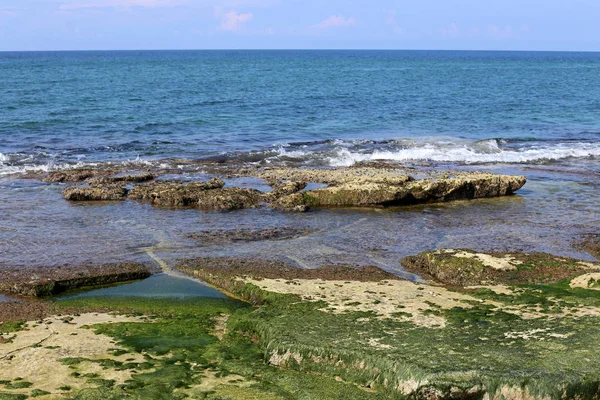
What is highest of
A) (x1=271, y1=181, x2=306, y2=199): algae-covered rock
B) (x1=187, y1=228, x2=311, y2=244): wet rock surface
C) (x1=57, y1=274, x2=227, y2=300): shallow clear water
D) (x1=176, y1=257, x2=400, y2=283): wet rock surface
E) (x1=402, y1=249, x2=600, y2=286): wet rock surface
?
(x1=271, y1=181, x2=306, y2=199): algae-covered rock

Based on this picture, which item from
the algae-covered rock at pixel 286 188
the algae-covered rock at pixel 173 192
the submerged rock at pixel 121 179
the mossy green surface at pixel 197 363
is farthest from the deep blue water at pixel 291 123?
the mossy green surface at pixel 197 363

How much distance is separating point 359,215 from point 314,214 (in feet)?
4.22

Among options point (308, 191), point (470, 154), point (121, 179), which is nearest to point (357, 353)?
point (308, 191)

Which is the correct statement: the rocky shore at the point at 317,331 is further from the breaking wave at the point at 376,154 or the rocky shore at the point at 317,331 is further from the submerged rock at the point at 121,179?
the breaking wave at the point at 376,154

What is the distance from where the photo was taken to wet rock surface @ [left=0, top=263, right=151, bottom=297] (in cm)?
1409

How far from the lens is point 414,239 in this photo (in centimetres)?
1811

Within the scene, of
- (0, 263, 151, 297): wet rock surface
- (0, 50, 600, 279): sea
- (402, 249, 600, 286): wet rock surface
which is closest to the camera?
(0, 263, 151, 297): wet rock surface

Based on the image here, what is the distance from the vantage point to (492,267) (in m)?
15.0

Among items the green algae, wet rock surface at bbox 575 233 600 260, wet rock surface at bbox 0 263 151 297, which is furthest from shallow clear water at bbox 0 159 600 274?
the green algae

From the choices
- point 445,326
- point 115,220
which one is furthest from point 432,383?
point 115,220

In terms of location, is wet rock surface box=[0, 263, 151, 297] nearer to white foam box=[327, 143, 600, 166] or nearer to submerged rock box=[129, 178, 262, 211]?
submerged rock box=[129, 178, 262, 211]

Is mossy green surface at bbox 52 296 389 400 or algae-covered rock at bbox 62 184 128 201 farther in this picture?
algae-covered rock at bbox 62 184 128 201

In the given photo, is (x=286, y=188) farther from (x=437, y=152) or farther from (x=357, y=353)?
(x=357, y=353)

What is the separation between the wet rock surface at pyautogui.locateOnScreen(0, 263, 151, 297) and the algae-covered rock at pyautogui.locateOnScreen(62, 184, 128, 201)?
712cm
